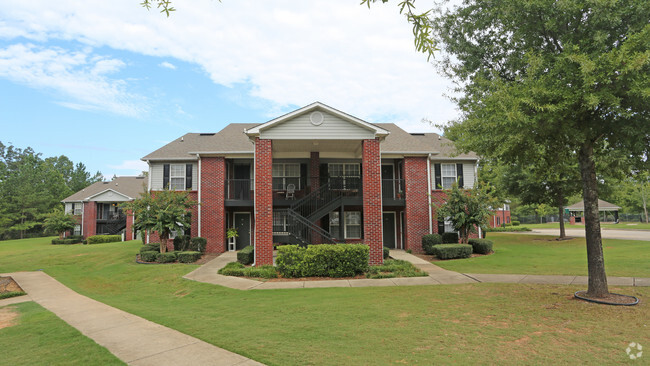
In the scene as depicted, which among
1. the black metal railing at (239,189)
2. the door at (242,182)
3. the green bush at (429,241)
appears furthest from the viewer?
the door at (242,182)

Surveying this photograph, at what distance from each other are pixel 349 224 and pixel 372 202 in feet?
21.7

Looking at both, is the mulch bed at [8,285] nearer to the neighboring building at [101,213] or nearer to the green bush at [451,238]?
the green bush at [451,238]

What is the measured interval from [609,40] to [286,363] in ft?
30.5

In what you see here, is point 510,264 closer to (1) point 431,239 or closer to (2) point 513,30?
(1) point 431,239

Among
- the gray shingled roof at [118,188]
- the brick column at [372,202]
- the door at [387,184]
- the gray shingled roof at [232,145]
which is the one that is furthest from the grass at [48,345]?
the gray shingled roof at [118,188]

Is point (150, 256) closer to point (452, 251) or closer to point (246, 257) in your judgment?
point (246, 257)

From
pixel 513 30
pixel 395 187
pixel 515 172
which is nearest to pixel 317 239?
pixel 395 187

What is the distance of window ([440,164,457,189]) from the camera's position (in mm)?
20875

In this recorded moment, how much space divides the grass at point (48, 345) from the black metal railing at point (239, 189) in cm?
1235

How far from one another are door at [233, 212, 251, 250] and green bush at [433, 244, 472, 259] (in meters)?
10.7

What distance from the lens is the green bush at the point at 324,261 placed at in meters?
12.6

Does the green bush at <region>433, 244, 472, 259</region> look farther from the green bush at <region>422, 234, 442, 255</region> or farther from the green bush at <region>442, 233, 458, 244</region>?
the green bush at <region>442, 233, 458, 244</region>

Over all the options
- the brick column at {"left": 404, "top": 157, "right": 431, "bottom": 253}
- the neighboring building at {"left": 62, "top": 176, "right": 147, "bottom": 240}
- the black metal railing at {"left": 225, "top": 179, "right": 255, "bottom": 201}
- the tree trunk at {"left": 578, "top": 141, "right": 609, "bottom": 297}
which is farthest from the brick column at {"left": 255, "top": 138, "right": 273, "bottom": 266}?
the neighboring building at {"left": 62, "top": 176, "right": 147, "bottom": 240}

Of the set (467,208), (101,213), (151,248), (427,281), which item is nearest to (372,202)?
(427,281)
